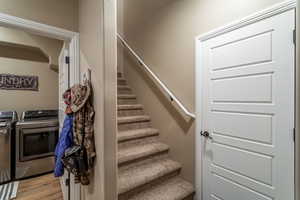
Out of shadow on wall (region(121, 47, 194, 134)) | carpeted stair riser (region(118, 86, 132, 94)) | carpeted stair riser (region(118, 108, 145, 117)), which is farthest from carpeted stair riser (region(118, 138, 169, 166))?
carpeted stair riser (region(118, 86, 132, 94))

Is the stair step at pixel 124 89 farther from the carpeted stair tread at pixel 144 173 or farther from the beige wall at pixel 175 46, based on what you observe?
the carpeted stair tread at pixel 144 173

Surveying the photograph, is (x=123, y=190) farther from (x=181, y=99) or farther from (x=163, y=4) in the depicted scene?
(x=163, y=4)

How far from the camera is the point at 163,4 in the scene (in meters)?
2.51

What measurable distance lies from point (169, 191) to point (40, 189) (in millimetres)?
2055

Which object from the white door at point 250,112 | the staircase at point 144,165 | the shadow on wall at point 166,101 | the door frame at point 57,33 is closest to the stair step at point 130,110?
the staircase at point 144,165

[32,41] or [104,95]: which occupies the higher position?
[32,41]

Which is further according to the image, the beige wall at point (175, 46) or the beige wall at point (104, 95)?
the beige wall at point (175, 46)

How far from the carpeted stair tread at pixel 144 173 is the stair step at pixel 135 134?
0.38m

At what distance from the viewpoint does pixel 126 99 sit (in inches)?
118

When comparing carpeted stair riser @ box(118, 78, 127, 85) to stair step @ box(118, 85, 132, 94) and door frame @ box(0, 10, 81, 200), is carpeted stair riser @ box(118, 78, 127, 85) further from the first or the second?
door frame @ box(0, 10, 81, 200)

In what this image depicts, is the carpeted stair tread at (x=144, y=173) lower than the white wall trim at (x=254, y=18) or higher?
lower

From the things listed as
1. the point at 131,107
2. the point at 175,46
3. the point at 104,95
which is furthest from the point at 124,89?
the point at 104,95

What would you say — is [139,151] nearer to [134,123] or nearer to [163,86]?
[134,123]

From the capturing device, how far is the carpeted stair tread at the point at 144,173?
173 cm
